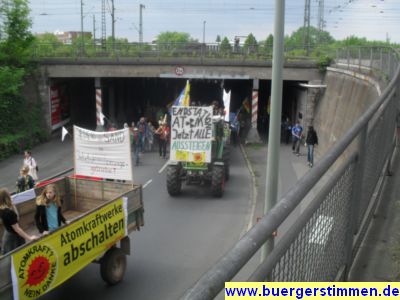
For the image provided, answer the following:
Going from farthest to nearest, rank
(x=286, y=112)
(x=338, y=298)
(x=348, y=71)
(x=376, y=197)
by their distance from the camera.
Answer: (x=286, y=112)
(x=348, y=71)
(x=376, y=197)
(x=338, y=298)

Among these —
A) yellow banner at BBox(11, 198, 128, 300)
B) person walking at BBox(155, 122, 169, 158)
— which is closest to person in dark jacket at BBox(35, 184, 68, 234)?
yellow banner at BBox(11, 198, 128, 300)

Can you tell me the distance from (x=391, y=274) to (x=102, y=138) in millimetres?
8130

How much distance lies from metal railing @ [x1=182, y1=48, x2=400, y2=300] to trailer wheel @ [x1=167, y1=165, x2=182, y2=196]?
11345 millimetres

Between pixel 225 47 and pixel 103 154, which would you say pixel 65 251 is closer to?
pixel 103 154

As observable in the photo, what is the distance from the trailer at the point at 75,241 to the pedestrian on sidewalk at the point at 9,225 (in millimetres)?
587

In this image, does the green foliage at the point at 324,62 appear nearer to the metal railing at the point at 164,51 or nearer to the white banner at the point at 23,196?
the metal railing at the point at 164,51

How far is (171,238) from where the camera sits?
40.3ft

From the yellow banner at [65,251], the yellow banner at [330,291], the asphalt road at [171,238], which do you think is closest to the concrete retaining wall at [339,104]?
the asphalt road at [171,238]

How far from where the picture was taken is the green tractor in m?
16.1

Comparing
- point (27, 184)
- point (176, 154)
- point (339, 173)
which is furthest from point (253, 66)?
point (339, 173)

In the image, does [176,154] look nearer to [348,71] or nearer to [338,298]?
[348,71]

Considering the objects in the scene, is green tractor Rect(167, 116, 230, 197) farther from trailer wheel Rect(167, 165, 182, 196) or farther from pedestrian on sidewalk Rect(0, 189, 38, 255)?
pedestrian on sidewalk Rect(0, 189, 38, 255)

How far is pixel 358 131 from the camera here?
3.32 meters

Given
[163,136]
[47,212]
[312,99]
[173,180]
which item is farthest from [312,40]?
[47,212]
